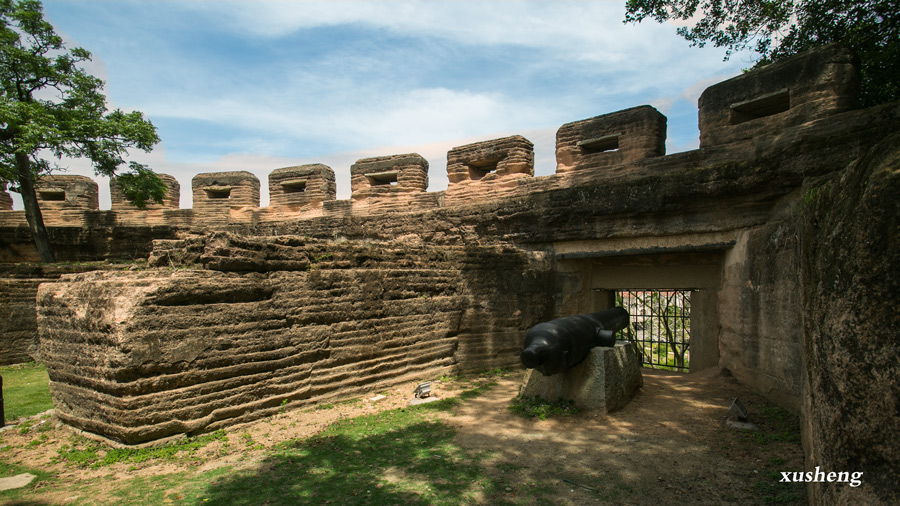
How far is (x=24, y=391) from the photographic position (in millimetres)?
6887

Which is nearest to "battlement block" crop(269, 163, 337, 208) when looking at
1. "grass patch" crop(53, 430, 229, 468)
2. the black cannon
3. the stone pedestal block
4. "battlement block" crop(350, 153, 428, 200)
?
"battlement block" crop(350, 153, 428, 200)

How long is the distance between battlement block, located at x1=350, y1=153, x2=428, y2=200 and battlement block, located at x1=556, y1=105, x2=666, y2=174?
3.15m

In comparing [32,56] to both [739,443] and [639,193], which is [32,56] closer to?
[639,193]

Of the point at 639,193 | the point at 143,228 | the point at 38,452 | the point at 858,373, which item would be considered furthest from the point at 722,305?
the point at 143,228

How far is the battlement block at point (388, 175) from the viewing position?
10.5m

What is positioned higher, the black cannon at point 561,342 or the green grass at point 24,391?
the black cannon at point 561,342

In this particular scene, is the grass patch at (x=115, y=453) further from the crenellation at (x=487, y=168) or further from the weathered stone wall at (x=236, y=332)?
the crenellation at (x=487, y=168)

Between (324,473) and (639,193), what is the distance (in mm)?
6175

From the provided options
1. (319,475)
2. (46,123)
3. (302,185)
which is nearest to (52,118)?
(46,123)

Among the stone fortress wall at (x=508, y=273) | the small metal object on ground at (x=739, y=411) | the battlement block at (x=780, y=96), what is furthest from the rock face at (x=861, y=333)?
the battlement block at (x=780, y=96)

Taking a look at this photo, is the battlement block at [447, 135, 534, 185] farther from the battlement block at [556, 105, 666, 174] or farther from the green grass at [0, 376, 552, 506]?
the green grass at [0, 376, 552, 506]

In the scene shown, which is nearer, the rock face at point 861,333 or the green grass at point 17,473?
the rock face at point 861,333

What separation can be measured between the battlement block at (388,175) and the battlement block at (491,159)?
2.60 feet

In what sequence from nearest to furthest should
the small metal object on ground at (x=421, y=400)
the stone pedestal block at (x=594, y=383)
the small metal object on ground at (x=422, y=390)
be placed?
the stone pedestal block at (x=594, y=383) → the small metal object on ground at (x=421, y=400) → the small metal object on ground at (x=422, y=390)
